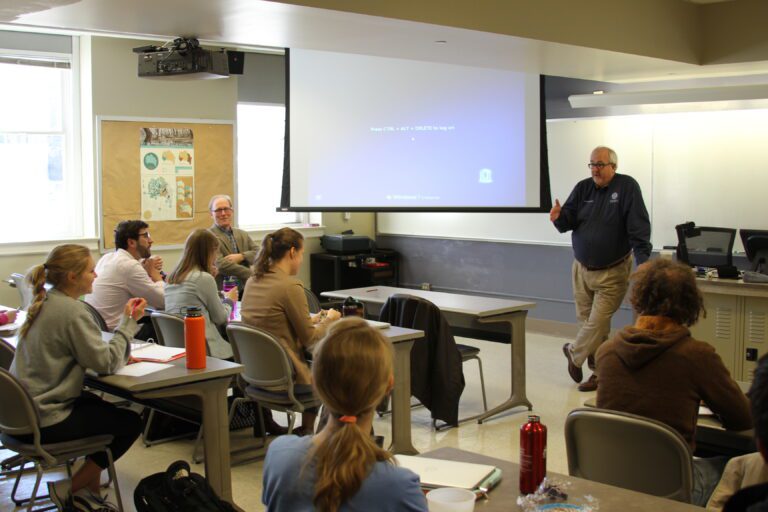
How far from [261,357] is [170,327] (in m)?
0.68

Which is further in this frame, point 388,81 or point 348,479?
point 388,81

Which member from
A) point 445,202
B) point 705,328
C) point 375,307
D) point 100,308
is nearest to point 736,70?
point 705,328

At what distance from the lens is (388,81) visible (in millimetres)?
6949

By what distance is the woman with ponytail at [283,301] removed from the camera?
14.2 ft

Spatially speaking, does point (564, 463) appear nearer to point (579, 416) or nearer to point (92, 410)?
point (579, 416)

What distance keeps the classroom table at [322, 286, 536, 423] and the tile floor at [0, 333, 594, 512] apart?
5.3 inches

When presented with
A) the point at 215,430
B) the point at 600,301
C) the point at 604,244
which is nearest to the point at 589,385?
the point at 600,301

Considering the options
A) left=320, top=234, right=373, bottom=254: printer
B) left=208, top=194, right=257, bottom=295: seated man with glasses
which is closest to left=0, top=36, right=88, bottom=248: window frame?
left=208, top=194, right=257, bottom=295: seated man with glasses

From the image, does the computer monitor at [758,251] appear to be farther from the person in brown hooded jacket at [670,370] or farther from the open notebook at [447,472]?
the open notebook at [447,472]

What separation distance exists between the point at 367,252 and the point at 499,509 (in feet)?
24.8

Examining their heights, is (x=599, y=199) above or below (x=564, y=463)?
above

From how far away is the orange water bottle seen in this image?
353cm

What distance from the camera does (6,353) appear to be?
4062 mm

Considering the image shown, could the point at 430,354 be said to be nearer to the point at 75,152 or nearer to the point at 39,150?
the point at 75,152
